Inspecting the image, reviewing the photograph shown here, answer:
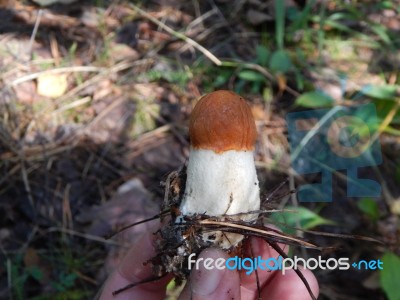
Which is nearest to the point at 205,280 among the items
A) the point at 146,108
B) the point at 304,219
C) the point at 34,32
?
the point at 304,219

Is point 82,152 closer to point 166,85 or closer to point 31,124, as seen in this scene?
point 31,124

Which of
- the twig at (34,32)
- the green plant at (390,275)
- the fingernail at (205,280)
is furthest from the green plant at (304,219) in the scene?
the twig at (34,32)

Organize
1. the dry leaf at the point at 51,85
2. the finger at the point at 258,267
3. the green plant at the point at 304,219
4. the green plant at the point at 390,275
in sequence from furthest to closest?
1. the dry leaf at the point at 51,85
2. the green plant at the point at 304,219
3. the green plant at the point at 390,275
4. the finger at the point at 258,267

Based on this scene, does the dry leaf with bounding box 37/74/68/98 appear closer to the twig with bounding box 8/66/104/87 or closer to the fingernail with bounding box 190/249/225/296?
the twig with bounding box 8/66/104/87

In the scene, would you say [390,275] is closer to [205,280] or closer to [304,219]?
[304,219]

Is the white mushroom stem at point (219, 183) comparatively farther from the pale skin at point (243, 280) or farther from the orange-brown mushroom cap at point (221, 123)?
the pale skin at point (243, 280)
